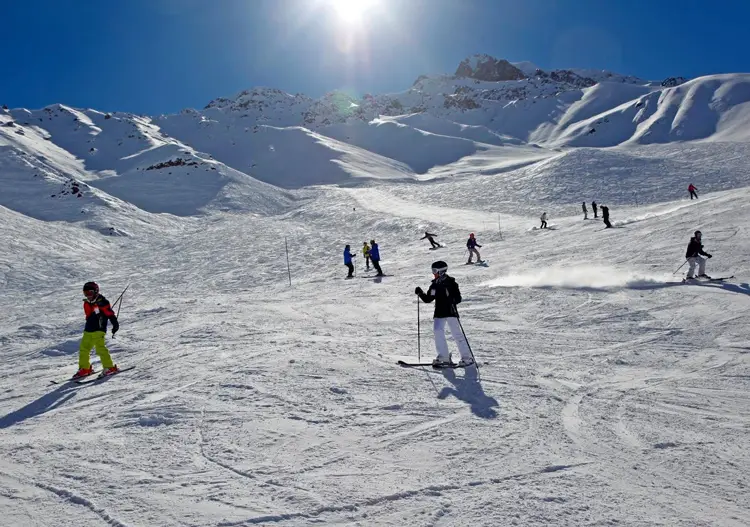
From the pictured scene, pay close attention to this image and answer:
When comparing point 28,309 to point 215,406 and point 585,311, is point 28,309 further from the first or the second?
point 585,311

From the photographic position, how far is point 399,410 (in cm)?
636

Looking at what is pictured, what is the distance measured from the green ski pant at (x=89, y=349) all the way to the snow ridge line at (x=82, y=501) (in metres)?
4.37

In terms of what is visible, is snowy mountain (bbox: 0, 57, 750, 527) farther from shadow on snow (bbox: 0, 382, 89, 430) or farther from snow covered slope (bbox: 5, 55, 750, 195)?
snow covered slope (bbox: 5, 55, 750, 195)

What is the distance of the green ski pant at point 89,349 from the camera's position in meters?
8.96

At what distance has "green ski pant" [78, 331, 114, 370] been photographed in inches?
353

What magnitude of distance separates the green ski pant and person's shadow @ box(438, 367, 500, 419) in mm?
5695

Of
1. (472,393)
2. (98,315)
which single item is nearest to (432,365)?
(472,393)

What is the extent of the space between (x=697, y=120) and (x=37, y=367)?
128m

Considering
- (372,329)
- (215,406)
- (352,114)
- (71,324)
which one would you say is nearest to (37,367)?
(71,324)

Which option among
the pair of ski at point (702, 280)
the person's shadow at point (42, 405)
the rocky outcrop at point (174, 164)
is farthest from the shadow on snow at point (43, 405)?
the rocky outcrop at point (174, 164)

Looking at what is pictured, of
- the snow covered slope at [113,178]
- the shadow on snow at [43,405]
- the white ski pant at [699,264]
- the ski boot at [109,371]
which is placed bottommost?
the shadow on snow at [43,405]

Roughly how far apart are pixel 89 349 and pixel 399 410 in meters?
5.87

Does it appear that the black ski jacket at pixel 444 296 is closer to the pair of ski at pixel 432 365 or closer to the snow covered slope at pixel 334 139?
the pair of ski at pixel 432 365

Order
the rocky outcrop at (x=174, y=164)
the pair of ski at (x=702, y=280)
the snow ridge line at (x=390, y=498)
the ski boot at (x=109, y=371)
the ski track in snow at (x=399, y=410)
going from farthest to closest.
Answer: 1. the rocky outcrop at (x=174, y=164)
2. the pair of ski at (x=702, y=280)
3. the ski boot at (x=109, y=371)
4. the ski track in snow at (x=399, y=410)
5. the snow ridge line at (x=390, y=498)
